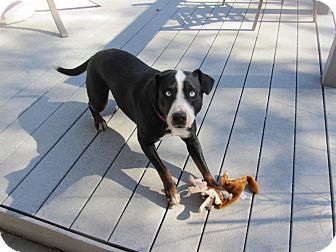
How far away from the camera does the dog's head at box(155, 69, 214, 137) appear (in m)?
1.93

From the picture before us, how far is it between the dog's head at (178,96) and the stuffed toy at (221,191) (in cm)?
42

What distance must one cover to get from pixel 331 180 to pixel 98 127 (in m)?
1.71

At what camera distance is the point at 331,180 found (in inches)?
90.2

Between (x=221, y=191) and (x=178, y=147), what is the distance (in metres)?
0.56

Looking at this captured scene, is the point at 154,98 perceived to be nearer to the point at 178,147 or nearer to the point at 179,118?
the point at 179,118

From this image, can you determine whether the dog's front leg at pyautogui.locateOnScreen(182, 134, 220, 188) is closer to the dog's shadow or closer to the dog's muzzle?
the dog's shadow

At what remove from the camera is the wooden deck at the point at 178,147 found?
2027mm


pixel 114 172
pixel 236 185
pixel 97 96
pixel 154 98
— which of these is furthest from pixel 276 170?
pixel 97 96

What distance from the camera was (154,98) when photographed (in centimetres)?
207

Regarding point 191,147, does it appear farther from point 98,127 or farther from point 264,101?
point 264,101

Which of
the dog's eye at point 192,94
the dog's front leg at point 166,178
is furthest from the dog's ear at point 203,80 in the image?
the dog's front leg at point 166,178

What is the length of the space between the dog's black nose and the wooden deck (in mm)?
541

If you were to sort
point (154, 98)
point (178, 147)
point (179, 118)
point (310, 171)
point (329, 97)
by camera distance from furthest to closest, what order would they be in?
point (329, 97)
point (178, 147)
point (310, 171)
point (154, 98)
point (179, 118)

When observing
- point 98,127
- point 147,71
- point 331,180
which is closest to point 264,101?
point 331,180
